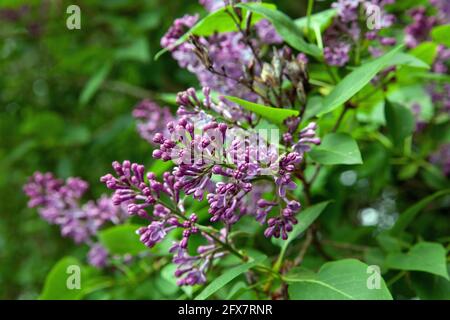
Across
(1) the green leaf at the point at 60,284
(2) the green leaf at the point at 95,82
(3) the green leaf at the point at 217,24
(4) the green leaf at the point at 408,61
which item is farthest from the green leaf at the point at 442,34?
(2) the green leaf at the point at 95,82

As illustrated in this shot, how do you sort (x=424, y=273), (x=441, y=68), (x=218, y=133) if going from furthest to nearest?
(x=441, y=68), (x=424, y=273), (x=218, y=133)

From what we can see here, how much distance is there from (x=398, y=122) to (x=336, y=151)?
0.56 m

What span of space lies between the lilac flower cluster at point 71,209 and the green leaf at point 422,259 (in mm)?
1007

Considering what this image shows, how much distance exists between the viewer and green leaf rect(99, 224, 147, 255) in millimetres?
1923

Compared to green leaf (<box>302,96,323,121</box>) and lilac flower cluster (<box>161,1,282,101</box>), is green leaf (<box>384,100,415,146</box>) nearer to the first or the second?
green leaf (<box>302,96,323,121</box>)

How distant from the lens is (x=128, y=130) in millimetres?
3227

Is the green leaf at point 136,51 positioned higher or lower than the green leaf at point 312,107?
higher

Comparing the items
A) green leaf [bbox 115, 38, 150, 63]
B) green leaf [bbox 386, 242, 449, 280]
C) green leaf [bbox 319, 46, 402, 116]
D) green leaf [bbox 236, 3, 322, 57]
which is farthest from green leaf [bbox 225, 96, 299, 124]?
green leaf [bbox 115, 38, 150, 63]

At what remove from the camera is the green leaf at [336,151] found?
1387 mm

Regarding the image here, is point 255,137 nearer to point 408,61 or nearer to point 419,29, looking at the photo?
point 408,61

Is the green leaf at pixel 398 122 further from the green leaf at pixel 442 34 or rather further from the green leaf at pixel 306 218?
the green leaf at pixel 306 218

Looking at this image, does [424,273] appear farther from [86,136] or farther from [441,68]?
[86,136]
